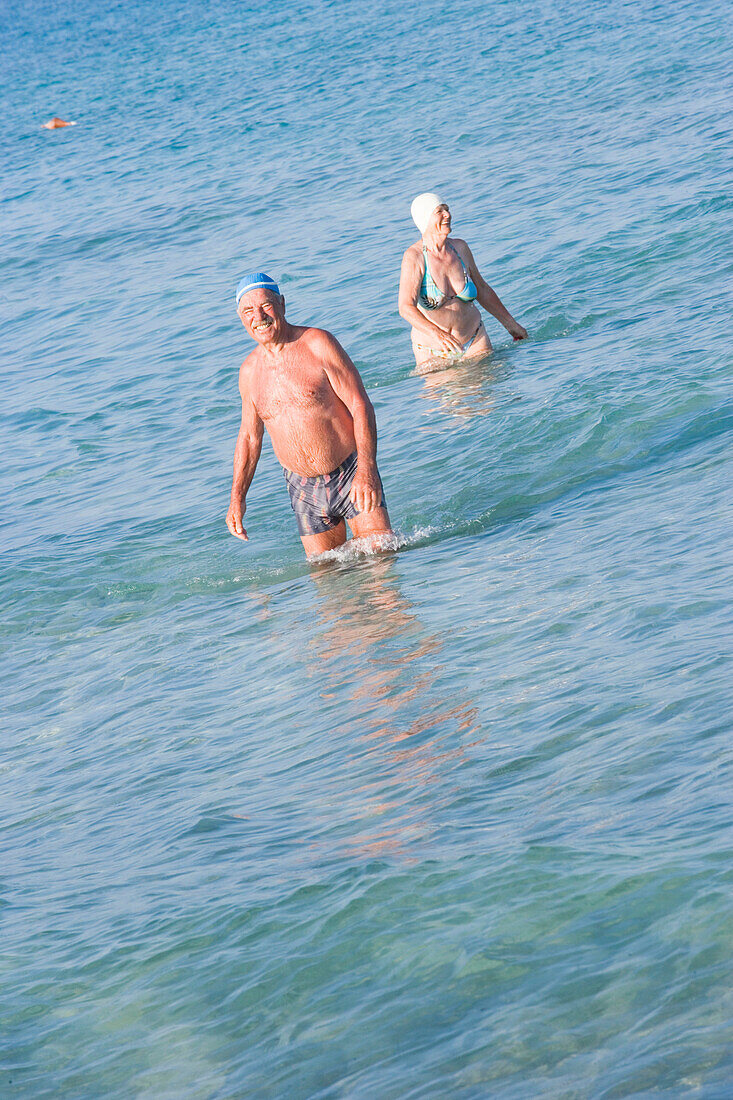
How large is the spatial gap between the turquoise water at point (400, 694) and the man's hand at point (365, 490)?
44 cm

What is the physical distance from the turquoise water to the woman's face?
3.79 feet

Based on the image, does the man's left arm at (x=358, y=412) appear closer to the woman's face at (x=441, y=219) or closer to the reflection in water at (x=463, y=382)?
the reflection in water at (x=463, y=382)

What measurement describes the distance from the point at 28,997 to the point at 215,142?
920 inches

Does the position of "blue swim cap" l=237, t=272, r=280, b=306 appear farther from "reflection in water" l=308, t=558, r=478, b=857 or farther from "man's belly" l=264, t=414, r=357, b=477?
"reflection in water" l=308, t=558, r=478, b=857

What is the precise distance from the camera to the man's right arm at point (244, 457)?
706 cm

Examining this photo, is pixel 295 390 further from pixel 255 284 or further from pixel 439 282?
pixel 439 282

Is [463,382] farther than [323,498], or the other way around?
[463,382]

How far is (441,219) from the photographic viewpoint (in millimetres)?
9883

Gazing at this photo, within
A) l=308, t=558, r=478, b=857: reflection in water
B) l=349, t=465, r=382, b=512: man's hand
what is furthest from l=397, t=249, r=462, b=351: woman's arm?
l=349, t=465, r=382, b=512: man's hand

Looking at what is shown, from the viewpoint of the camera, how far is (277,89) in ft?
96.8

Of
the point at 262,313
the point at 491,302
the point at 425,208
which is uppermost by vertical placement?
the point at 425,208

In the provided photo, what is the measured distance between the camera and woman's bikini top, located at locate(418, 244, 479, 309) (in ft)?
33.0

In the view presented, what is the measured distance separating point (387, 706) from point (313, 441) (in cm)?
207

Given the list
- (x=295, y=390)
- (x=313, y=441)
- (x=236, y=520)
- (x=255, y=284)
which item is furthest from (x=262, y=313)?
(x=236, y=520)
